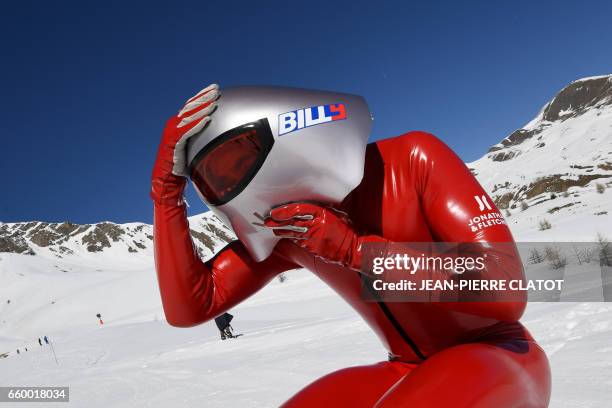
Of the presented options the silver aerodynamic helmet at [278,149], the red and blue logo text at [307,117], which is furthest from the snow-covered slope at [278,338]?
the red and blue logo text at [307,117]

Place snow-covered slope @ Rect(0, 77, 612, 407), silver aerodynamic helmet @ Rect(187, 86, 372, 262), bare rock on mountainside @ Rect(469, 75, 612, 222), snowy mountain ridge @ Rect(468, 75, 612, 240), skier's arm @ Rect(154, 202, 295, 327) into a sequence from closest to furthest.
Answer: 1. silver aerodynamic helmet @ Rect(187, 86, 372, 262)
2. skier's arm @ Rect(154, 202, 295, 327)
3. snow-covered slope @ Rect(0, 77, 612, 407)
4. snowy mountain ridge @ Rect(468, 75, 612, 240)
5. bare rock on mountainside @ Rect(469, 75, 612, 222)

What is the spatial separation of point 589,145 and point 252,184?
96.7 feet

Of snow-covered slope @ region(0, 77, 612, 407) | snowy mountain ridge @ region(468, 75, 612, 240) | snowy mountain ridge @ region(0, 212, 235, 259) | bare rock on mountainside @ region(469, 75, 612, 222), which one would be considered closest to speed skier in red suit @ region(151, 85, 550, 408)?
snow-covered slope @ region(0, 77, 612, 407)

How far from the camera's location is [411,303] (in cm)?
177

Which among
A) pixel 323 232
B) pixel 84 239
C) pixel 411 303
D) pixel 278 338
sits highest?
pixel 323 232

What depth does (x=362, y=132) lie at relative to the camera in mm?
1783

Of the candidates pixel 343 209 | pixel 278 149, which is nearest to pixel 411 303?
pixel 343 209

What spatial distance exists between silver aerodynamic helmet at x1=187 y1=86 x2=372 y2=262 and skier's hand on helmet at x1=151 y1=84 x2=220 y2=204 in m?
0.03

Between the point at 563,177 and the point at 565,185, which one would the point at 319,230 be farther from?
the point at 563,177

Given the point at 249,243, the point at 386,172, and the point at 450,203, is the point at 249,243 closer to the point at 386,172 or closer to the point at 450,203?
the point at 386,172

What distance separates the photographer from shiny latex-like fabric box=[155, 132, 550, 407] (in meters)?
1.38

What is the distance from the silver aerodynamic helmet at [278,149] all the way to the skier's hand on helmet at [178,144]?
34mm

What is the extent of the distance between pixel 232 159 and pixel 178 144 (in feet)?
0.79

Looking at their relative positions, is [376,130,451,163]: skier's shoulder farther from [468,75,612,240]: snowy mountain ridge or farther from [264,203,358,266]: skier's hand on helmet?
[468,75,612,240]: snowy mountain ridge
